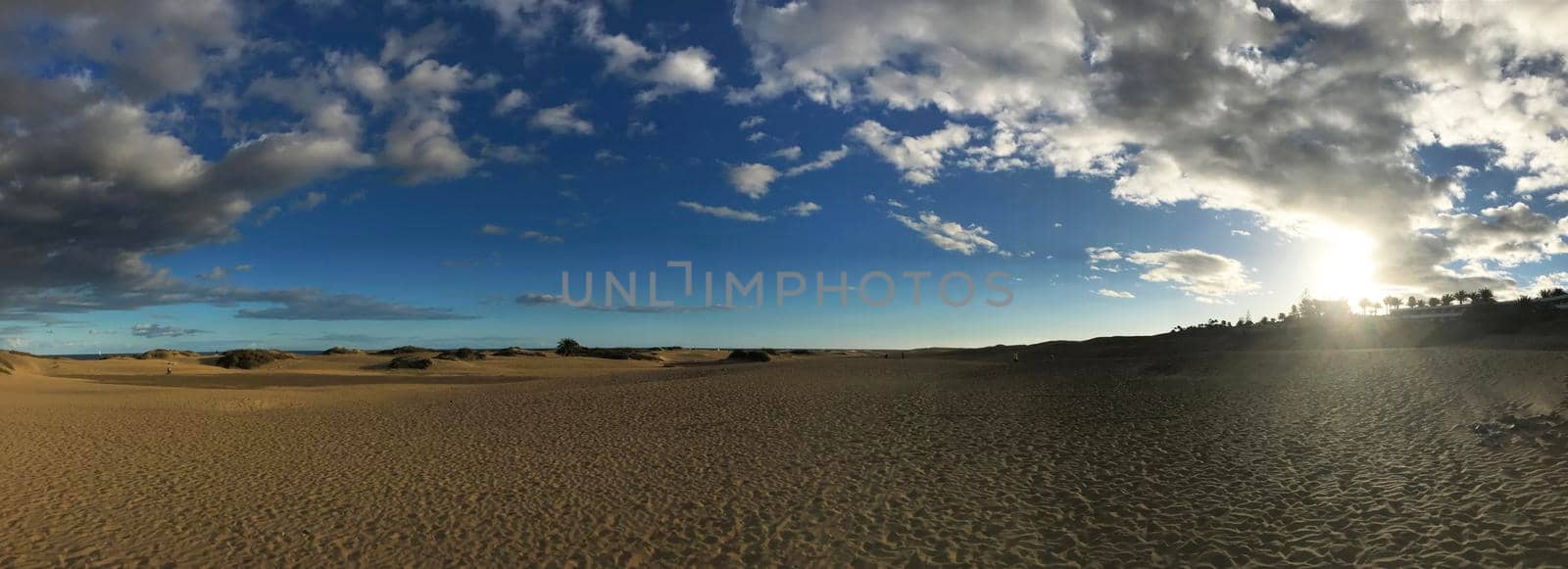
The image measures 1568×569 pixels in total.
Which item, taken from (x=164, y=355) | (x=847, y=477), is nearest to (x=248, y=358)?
(x=164, y=355)

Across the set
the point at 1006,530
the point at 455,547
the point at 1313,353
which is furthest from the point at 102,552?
the point at 1313,353

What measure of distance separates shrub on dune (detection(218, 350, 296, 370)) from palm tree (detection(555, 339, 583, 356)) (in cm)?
2499

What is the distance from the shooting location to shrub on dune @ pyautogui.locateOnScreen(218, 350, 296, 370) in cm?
5341

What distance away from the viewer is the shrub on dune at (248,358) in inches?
2103

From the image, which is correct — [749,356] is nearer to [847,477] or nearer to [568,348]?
[568,348]

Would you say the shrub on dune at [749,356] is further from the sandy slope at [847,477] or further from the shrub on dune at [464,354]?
the sandy slope at [847,477]

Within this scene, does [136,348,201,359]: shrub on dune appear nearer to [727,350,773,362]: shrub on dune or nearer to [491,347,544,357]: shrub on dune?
[491,347,544,357]: shrub on dune

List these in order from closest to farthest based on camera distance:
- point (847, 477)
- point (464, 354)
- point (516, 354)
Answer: point (847, 477), point (464, 354), point (516, 354)

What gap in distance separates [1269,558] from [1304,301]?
95898 mm

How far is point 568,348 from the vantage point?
255 feet

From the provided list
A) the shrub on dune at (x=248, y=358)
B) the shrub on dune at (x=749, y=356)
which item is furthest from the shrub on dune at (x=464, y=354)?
the shrub on dune at (x=749, y=356)

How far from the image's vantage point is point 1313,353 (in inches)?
1204

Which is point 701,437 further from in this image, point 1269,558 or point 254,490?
point 1269,558

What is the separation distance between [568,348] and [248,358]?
2927 cm
